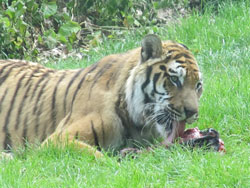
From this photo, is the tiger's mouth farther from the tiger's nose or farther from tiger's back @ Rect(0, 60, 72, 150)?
tiger's back @ Rect(0, 60, 72, 150)

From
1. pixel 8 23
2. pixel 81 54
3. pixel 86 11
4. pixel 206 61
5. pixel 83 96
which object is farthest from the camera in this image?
pixel 86 11

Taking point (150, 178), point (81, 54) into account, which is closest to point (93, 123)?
point (150, 178)

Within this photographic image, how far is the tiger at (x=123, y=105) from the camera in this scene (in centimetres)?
536

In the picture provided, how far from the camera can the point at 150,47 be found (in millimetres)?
5477

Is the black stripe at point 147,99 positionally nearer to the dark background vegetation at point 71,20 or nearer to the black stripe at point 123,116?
the black stripe at point 123,116

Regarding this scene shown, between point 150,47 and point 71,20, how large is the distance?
177 inches

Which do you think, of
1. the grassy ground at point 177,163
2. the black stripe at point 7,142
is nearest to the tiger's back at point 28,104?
the black stripe at point 7,142

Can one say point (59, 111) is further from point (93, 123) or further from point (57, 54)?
point (57, 54)

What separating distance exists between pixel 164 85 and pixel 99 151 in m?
0.80

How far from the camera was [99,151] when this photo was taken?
5.34 meters

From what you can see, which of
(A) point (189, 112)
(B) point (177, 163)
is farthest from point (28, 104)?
Result: (B) point (177, 163)

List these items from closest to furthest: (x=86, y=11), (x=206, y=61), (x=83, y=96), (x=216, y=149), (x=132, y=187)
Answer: (x=132, y=187), (x=216, y=149), (x=83, y=96), (x=206, y=61), (x=86, y=11)

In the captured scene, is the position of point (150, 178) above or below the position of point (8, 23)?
below

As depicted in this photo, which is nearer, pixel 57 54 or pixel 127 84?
pixel 127 84
